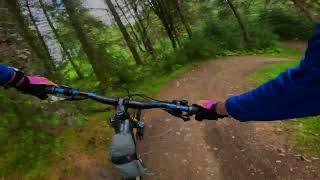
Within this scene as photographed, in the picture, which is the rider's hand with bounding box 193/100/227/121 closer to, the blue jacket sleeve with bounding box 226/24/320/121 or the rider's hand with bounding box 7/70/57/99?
the blue jacket sleeve with bounding box 226/24/320/121

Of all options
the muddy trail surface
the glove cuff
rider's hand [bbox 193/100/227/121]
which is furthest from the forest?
the glove cuff

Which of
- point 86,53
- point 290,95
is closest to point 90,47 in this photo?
point 86,53

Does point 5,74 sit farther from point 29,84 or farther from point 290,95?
point 290,95

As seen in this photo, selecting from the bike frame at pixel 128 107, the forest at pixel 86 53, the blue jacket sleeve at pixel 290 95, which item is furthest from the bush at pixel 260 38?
the blue jacket sleeve at pixel 290 95

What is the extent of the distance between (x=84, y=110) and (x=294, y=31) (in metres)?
24.7

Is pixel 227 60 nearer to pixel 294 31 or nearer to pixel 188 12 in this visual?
pixel 188 12

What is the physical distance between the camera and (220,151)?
7891 millimetres

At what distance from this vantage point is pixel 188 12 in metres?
29.0

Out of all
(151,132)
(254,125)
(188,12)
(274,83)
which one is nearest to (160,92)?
(151,132)

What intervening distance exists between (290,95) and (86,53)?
40.7 feet

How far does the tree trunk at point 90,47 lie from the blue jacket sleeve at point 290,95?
11309 millimetres

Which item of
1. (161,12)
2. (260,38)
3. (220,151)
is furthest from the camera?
(260,38)

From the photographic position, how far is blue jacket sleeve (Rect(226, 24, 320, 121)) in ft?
6.19

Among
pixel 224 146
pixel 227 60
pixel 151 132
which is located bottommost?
pixel 227 60
